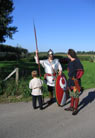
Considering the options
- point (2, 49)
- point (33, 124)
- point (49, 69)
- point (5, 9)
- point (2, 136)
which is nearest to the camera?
point (2, 136)

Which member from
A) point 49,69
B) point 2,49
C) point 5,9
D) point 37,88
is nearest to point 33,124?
point 37,88

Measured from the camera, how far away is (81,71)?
5.18 meters

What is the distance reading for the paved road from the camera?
3.74 metres

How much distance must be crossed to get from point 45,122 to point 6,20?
16.9 meters

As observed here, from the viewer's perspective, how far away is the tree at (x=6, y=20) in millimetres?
19109

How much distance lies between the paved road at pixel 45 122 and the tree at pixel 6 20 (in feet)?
50.0

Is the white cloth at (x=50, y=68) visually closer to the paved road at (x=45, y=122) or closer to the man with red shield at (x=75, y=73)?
the man with red shield at (x=75, y=73)

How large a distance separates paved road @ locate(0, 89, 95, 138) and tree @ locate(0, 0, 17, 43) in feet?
50.0

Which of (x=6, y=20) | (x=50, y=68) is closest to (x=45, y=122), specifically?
(x=50, y=68)

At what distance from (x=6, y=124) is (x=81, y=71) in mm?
2493

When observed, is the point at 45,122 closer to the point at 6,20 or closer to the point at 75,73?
the point at 75,73

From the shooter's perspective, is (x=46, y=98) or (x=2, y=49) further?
(x=2, y=49)

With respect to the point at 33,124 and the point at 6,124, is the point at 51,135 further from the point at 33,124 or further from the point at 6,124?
the point at 6,124

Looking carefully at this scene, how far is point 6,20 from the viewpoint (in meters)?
19.3
